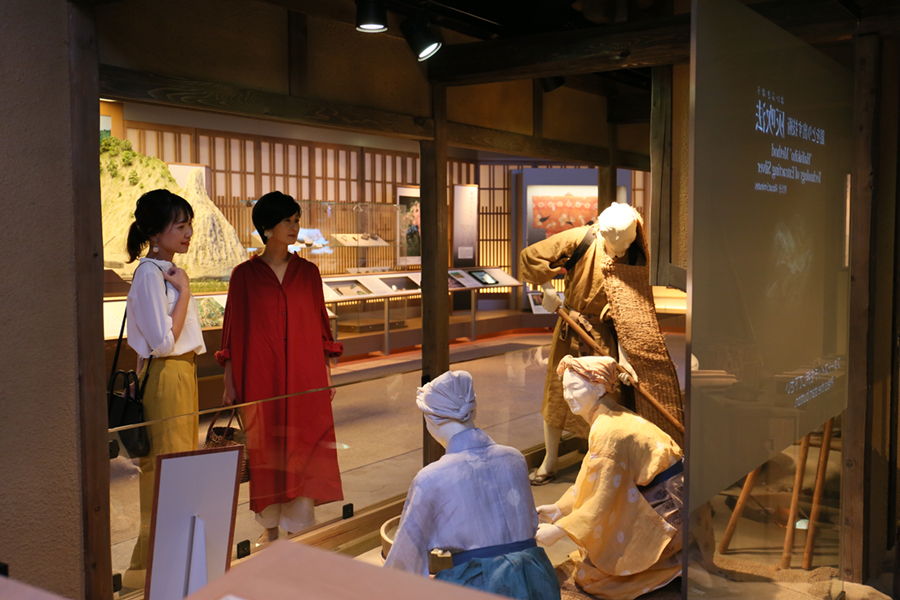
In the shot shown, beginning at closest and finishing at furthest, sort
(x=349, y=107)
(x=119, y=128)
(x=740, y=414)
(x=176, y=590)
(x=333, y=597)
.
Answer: (x=333, y=597)
(x=176, y=590)
(x=740, y=414)
(x=349, y=107)
(x=119, y=128)

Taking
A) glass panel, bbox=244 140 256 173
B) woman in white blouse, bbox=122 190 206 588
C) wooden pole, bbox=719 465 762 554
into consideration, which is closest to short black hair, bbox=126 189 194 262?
woman in white blouse, bbox=122 190 206 588

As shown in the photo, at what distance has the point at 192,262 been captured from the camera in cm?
630

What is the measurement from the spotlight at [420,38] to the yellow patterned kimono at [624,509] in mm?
1888

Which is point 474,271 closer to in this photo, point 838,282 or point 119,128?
point 119,128

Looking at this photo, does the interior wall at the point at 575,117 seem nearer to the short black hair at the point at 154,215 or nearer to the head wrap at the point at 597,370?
the head wrap at the point at 597,370

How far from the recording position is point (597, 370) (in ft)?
10.4

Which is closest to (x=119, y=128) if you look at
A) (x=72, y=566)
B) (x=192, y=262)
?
(x=192, y=262)

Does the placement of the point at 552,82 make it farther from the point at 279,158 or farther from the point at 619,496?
the point at 279,158

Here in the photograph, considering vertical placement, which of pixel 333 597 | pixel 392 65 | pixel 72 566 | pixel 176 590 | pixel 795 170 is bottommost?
pixel 72 566

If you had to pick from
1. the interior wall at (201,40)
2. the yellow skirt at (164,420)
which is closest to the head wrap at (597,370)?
the yellow skirt at (164,420)

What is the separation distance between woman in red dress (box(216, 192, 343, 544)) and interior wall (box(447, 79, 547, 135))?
1532 mm

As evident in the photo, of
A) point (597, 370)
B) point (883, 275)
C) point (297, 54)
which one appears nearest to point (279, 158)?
point (297, 54)

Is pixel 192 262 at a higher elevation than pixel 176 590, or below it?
higher

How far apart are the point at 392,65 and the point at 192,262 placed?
10.2 ft
